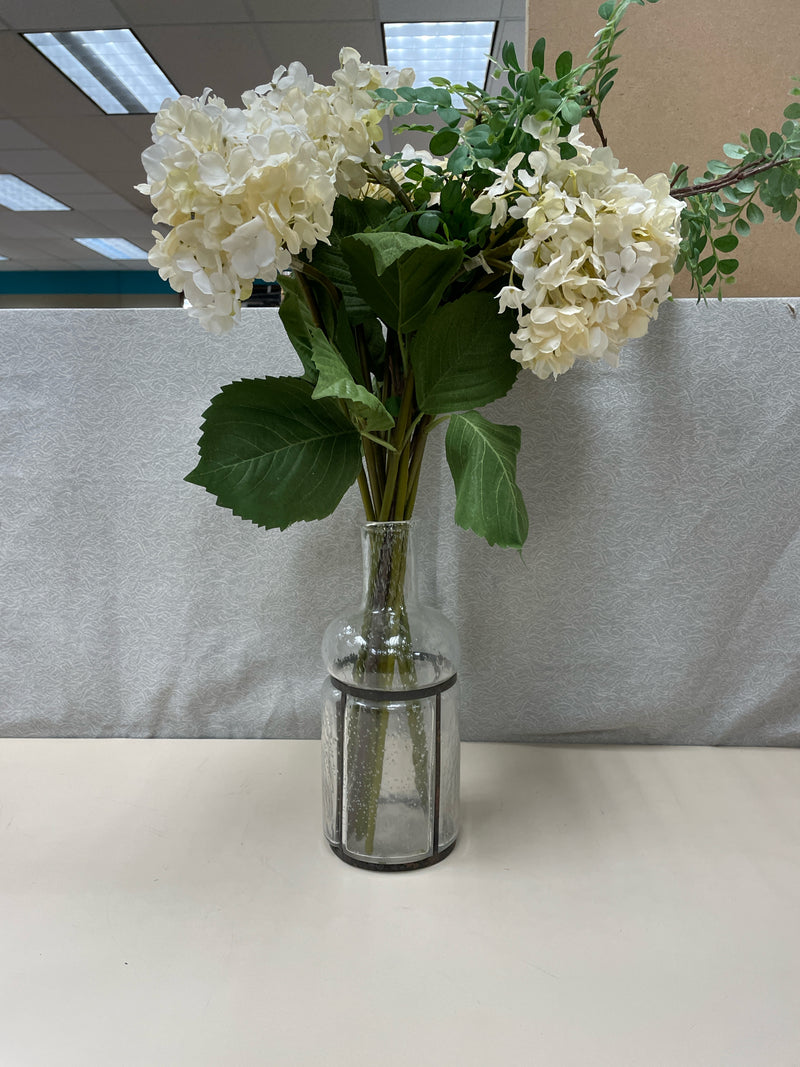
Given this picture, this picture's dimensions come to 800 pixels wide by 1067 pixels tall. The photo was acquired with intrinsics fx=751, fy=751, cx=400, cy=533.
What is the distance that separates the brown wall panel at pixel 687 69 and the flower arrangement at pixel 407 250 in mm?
268

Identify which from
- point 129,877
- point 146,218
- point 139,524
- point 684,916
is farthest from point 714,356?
point 146,218

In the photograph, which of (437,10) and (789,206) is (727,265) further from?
(437,10)

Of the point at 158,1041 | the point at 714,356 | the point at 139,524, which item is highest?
the point at 714,356

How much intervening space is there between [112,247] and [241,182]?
7.83 meters

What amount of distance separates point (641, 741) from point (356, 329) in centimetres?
57

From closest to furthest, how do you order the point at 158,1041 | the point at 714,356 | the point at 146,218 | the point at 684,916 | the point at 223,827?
the point at 158,1041 < the point at 684,916 < the point at 223,827 < the point at 714,356 < the point at 146,218

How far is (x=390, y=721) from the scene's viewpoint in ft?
2.04

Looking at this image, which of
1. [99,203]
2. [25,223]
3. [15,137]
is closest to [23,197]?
[99,203]

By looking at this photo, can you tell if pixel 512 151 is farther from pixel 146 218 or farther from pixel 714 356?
pixel 146 218

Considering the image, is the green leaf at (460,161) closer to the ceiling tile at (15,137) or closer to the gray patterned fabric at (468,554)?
the gray patterned fabric at (468,554)

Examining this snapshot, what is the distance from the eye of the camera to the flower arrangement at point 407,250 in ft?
1.54

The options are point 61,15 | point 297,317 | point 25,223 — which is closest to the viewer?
point 297,317

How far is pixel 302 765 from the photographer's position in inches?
32.3

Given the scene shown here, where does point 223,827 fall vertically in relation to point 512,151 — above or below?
below
